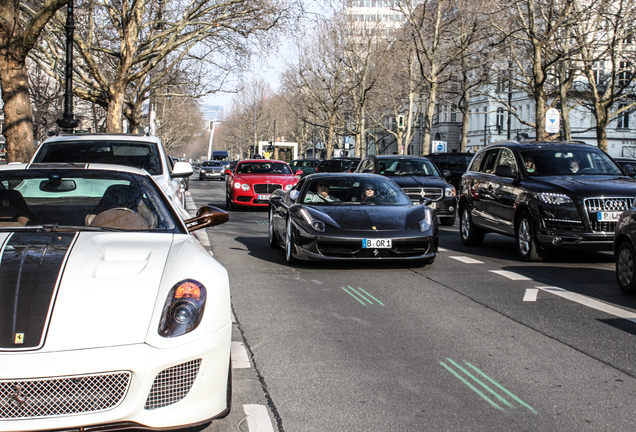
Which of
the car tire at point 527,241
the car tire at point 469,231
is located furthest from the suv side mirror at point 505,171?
the car tire at point 469,231

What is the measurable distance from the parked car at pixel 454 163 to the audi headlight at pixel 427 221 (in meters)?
20.4

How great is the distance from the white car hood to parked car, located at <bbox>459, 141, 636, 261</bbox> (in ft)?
24.8

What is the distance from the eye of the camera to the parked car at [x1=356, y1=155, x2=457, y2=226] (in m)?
17.7

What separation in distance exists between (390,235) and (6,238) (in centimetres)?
618

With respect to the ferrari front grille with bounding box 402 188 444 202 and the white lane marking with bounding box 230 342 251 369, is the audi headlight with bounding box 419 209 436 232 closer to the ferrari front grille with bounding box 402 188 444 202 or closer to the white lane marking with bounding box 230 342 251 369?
the white lane marking with bounding box 230 342 251 369

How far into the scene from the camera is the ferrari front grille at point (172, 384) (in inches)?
135

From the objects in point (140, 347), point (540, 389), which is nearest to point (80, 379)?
point (140, 347)

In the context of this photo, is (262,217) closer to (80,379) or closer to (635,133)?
(80,379)

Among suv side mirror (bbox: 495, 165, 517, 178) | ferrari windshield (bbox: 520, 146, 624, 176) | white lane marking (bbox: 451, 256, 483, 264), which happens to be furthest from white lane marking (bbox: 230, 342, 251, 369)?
ferrari windshield (bbox: 520, 146, 624, 176)

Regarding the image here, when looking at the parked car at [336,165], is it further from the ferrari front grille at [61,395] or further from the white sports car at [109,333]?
the ferrari front grille at [61,395]

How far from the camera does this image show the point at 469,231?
13.6 metres

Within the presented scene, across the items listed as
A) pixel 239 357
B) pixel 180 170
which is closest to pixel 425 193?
pixel 180 170

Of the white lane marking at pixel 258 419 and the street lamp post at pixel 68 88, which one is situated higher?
the street lamp post at pixel 68 88

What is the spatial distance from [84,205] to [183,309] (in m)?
2.05
